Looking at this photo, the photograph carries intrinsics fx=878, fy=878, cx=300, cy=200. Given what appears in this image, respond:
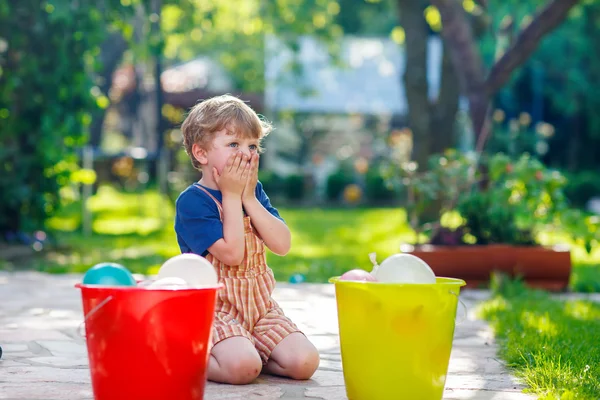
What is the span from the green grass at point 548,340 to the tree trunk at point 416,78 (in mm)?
5789

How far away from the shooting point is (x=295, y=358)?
3.27 metres

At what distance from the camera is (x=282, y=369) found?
333cm

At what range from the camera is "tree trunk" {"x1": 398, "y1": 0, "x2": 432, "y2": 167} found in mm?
11734

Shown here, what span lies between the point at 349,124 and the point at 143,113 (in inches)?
245

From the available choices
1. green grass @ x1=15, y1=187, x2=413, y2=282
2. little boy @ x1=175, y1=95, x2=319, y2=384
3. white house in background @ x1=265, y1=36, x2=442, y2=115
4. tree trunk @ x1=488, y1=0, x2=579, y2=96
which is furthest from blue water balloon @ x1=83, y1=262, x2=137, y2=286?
white house in background @ x1=265, y1=36, x2=442, y2=115

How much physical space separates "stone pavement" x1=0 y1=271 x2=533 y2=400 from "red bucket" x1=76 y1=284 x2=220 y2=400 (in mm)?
443

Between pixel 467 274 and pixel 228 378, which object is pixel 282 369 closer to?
pixel 228 378

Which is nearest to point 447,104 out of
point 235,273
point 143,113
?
point 235,273

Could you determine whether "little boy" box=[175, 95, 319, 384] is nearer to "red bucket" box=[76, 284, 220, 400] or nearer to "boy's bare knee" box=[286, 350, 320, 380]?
"boy's bare knee" box=[286, 350, 320, 380]

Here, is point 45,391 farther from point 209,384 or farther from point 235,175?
point 235,175

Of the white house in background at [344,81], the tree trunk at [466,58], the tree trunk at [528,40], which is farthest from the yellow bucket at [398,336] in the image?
the white house in background at [344,81]

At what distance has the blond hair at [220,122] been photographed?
3.26 meters

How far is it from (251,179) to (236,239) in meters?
0.23

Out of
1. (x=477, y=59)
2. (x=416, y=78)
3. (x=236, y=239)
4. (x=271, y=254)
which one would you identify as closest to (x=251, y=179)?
(x=236, y=239)
